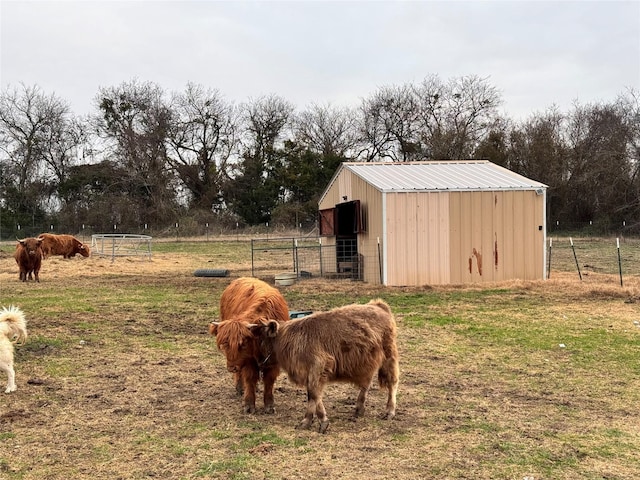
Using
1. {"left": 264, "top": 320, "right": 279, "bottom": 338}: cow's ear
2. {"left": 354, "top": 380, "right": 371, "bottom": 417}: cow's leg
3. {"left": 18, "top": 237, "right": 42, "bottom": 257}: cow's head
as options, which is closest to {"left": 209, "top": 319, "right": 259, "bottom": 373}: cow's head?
{"left": 264, "top": 320, "right": 279, "bottom": 338}: cow's ear

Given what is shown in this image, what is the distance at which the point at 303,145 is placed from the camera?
148 ft

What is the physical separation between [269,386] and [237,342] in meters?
0.63

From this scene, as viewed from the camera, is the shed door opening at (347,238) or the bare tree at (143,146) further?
the bare tree at (143,146)

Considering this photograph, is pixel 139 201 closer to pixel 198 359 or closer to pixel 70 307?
pixel 70 307

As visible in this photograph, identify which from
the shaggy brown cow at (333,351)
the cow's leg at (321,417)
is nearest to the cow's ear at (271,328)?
the shaggy brown cow at (333,351)

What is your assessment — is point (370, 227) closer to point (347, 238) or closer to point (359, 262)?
point (359, 262)

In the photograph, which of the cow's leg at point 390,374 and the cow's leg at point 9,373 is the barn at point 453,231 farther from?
the cow's leg at point 9,373

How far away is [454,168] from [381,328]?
1362cm

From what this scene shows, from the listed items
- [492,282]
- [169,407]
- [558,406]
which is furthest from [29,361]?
[492,282]

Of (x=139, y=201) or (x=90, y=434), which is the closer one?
(x=90, y=434)

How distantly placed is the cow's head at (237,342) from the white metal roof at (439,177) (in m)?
9.78

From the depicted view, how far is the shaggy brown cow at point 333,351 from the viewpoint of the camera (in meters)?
4.73

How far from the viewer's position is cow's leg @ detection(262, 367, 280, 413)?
5.16 m

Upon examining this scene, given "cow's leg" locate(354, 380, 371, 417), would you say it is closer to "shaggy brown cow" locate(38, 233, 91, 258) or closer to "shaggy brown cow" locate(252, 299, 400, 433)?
"shaggy brown cow" locate(252, 299, 400, 433)
